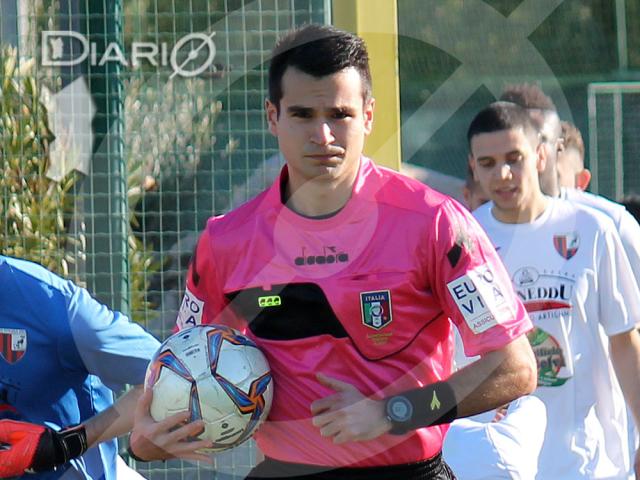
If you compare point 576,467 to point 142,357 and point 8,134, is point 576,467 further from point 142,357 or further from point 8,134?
point 8,134

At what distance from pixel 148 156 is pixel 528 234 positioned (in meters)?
1.89

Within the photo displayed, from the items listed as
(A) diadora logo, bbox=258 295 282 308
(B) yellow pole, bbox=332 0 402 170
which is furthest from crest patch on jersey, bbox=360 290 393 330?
(B) yellow pole, bbox=332 0 402 170

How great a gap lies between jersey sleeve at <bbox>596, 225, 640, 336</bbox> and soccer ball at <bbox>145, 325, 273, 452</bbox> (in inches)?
84.7

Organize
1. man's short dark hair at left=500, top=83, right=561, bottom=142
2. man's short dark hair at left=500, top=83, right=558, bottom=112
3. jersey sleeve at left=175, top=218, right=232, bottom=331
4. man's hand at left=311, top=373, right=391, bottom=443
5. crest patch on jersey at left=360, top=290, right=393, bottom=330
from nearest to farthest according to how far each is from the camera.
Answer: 1. man's hand at left=311, top=373, right=391, bottom=443
2. crest patch on jersey at left=360, top=290, right=393, bottom=330
3. jersey sleeve at left=175, top=218, right=232, bottom=331
4. man's short dark hair at left=500, top=83, right=561, bottom=142
5. man's short dark hair at left=500, top=83, right=558, bottom=112

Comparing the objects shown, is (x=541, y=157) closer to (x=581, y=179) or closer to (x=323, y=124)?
(x=581, y=179)

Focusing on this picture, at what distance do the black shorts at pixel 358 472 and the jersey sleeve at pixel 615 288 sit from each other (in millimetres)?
1833

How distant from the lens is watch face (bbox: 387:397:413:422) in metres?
3.35

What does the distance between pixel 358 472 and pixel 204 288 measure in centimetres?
69

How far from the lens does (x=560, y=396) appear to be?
5328 mm

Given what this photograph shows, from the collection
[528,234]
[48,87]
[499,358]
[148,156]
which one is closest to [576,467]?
[528,234]

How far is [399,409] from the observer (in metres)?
3.35

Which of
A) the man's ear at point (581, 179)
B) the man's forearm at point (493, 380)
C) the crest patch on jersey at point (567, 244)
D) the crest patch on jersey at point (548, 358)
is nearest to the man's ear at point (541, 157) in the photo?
the crest patch on jersey at point (567, 244)

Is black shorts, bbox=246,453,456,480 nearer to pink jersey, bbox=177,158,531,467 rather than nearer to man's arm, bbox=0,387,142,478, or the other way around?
pink jersey, bbox=177,158,531,467

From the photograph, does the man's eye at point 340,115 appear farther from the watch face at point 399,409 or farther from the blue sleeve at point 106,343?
the blue sleeve at point 106,343
